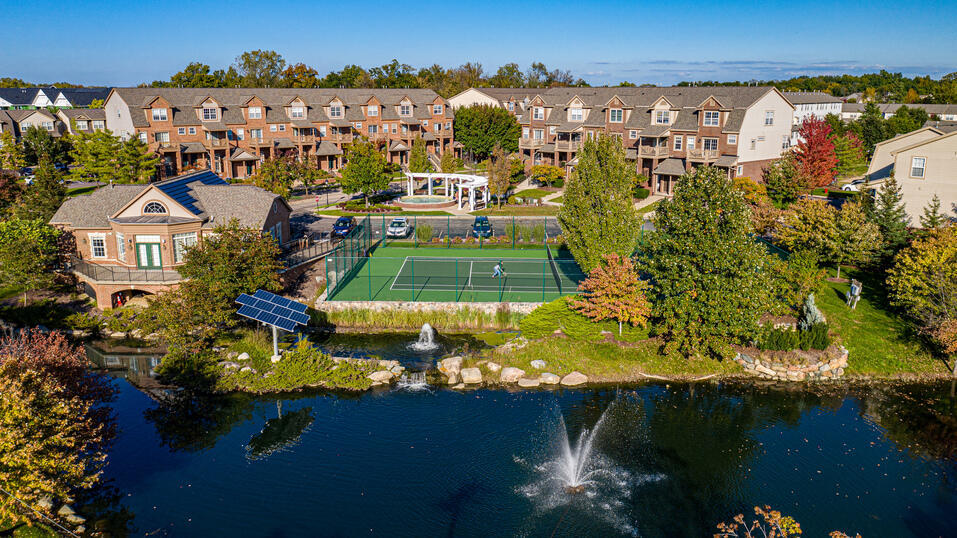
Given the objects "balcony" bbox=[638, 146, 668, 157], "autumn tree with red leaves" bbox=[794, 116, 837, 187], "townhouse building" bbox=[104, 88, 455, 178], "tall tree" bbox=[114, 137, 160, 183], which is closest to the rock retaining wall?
"autumn tree with red leaves" bbox=[794, 116, 837, 187]

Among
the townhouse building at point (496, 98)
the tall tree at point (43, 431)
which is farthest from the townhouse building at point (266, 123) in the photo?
the tall tree at point (43, 431)

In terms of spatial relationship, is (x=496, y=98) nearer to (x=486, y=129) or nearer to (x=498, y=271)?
(x=486, y=129)

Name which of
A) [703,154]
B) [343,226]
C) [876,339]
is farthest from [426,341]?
[703,154]

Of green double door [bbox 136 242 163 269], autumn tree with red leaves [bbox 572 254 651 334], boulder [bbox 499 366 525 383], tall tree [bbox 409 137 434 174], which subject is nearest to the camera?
boulder [bbox 499 366 525 383]

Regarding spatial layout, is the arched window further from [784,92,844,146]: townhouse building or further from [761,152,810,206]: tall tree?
[784,92,844,146]: townhouse building

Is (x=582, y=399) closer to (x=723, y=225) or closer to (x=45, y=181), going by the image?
(x=723, y=225)

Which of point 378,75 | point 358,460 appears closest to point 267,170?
point 358,460

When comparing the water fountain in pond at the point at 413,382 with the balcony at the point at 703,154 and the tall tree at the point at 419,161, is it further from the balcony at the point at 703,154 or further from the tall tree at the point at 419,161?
the balcony at the point at 703,154
